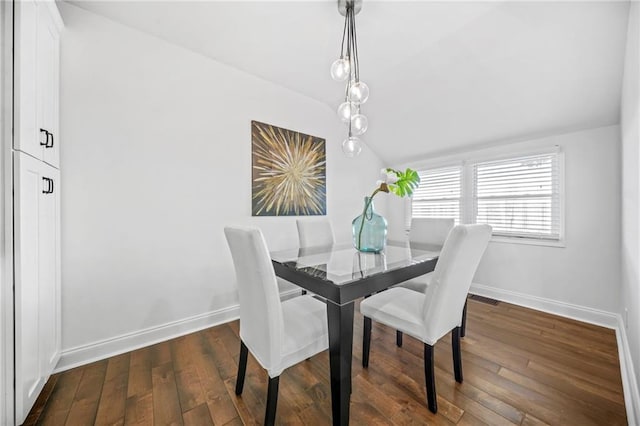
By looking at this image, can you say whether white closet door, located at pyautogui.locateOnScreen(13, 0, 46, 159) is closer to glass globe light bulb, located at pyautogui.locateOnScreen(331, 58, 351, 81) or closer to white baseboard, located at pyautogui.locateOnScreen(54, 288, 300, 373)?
white baseboard, located at pyautogui.locateOnScreen(54, 288, 300, 373)

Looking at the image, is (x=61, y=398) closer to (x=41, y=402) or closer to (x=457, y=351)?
(x=41, y=402)

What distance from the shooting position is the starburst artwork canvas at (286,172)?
8.84 ft

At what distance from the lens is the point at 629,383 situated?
1.47 meters

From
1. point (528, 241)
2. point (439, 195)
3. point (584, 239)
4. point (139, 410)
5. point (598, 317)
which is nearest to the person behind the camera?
point (139, 410)

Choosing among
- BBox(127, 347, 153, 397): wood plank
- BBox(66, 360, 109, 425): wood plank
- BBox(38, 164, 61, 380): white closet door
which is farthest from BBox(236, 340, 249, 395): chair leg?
BBox(38, 164, 61, 380): white closet door

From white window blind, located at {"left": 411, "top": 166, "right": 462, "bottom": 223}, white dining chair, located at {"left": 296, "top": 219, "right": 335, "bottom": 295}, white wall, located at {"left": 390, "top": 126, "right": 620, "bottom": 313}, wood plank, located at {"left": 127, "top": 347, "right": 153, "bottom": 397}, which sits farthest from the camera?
white window blind, located at {"left": 411, "top": 166, "right": 462, "bottom": 223}

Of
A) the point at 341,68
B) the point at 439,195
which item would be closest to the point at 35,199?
the point at 341,68

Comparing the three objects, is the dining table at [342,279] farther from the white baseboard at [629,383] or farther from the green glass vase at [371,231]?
the white baseboard at [629,383]

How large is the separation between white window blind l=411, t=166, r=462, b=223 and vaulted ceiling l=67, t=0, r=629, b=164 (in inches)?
26.4

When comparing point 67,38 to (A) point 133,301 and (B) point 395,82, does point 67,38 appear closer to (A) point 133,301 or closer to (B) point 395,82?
(A) point 133,301

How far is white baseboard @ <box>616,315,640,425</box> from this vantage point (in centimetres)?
127

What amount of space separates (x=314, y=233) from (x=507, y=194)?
7.66ft

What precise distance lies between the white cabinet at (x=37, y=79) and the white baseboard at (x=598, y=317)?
3.34m

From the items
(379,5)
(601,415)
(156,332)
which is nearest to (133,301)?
(156,332)
